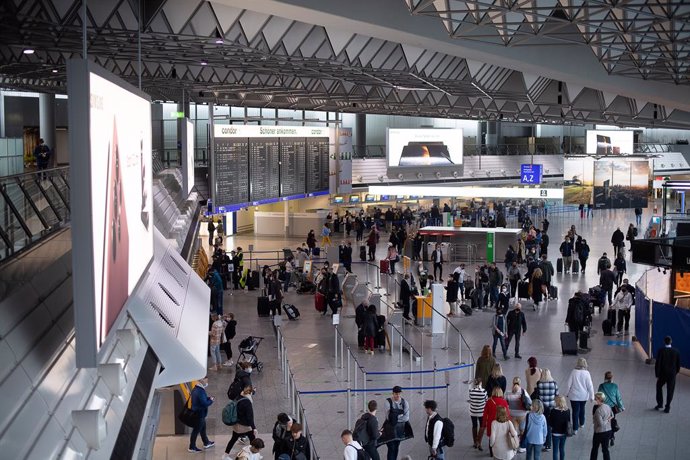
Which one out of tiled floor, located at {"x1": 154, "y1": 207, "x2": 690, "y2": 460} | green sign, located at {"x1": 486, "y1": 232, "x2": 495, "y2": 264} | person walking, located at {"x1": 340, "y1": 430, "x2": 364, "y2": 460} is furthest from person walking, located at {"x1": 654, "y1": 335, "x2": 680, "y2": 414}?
green sign, located at {"x1": 486, "y1": 232, "x2": 495, "y2": 264}

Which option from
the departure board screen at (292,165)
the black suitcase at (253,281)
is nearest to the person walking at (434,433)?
the black suitcase at (253,281)

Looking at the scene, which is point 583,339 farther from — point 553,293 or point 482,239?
point 482,239

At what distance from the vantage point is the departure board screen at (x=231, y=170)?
32.0 m

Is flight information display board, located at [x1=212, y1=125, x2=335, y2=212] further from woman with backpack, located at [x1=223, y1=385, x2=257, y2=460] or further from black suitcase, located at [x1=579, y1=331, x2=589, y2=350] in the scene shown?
woman with backpack, located at [x1=223, y1=385, x2=257, y2=460]

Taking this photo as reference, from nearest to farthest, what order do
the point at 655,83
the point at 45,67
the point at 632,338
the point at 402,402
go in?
the point at 402,402
the point at 632,338
the point at 45,67
the point at 655,83

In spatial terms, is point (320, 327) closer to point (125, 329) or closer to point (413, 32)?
point (413, 32)

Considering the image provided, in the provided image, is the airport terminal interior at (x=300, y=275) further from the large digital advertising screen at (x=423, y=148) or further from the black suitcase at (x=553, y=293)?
the large digital advertising screen at (x=423, y=148)

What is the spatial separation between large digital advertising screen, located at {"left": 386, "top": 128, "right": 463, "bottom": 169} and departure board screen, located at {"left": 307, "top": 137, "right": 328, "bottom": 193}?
597 centimetres

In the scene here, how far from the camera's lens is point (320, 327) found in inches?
835

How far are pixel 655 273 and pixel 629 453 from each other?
33.1 feet

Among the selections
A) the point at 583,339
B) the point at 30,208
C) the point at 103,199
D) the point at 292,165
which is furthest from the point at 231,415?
the point at 292,165

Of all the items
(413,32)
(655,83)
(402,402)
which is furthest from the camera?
(655,83)

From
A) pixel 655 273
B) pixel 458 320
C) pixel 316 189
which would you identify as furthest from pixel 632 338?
pixel 316 189

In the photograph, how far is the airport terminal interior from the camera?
580cm
